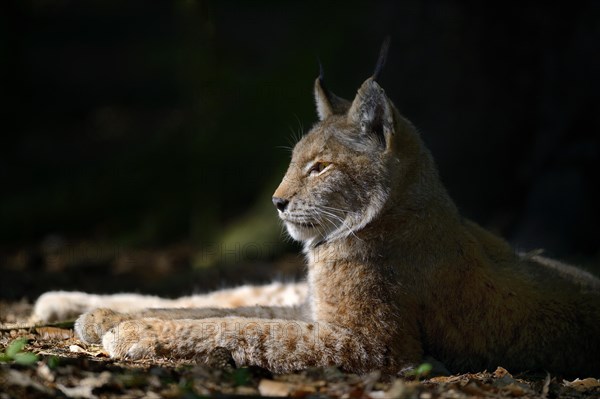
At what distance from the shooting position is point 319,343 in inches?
180

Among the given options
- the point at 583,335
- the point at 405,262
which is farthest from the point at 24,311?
the point at 583,335

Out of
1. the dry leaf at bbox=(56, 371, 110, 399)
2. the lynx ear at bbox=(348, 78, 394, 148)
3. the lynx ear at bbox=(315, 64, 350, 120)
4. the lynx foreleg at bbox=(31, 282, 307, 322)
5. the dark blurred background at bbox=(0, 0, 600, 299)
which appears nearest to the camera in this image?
the dry leaf at bbox=(56, 371, 110, 399)

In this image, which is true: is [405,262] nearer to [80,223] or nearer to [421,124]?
[421,124]

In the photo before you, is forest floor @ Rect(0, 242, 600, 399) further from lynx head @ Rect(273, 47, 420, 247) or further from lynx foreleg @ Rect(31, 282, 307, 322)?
lynx head @ Rect(273, 47, 420, 247)

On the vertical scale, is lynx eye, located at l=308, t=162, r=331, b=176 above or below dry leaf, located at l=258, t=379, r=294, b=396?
above

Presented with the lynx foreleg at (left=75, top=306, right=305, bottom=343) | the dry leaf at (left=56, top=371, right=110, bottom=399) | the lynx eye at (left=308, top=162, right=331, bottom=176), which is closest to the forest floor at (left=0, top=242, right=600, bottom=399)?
the dry leaf at (left=56, top=371, right=110, bottom=399)

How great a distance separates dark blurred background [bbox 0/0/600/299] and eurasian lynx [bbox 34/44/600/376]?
3.16 meters

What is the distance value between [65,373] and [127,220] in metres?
8.42

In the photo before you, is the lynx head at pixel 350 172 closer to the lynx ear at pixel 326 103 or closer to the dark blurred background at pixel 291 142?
the lynx ear at pixel 326 103

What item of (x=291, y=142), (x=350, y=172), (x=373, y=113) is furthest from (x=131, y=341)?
(x=291, y=142)

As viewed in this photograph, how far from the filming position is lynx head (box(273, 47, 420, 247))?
16.2 ft

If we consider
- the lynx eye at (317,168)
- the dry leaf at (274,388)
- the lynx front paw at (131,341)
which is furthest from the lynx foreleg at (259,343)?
the lynx eye at (317,168)

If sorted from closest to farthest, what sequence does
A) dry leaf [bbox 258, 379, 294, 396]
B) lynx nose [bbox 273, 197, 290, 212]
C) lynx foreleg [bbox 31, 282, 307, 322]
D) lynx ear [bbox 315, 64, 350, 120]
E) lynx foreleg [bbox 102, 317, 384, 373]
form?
dry leaf [bbox 258, 379, 294, 396] < lynx foreleg [bbox 102, 317, 384, 373] < lynx nose [bbox 273, 197, 290, 212] < lynx ear [bbox 315, 64, 350, 120] < lynx foreleg [bbox 31, 282, 307, 322]

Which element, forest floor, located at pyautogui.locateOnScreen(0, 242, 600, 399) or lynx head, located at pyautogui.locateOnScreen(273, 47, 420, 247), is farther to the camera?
lynx head, located at pyautogui.locateOnScreen(273, 47, 420, 247)
